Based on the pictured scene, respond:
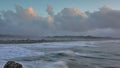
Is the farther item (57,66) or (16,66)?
(57,66)

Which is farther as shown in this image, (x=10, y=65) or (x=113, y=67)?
(x=113, y=67)

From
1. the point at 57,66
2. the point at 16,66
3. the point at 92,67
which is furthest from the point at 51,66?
the point at 16,66

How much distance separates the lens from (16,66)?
1366 cm

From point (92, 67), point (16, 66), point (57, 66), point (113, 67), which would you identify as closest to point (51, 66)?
point (57, 66)

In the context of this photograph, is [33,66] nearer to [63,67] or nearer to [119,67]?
[63,67]

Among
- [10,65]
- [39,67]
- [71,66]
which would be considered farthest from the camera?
[71,66]

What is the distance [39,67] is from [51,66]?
185 centimetres

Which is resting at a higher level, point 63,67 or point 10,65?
point 10,65

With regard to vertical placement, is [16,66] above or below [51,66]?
above

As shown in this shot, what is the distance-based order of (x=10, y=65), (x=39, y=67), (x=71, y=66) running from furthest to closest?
(x=71, y=66) < (x=39, y=67) < (x=10, y=65)

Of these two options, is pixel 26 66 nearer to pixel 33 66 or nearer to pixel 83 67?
pixel 33 66

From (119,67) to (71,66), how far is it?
5.47 meters

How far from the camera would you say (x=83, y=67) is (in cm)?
2519

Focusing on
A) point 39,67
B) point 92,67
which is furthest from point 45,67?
point 92,67
